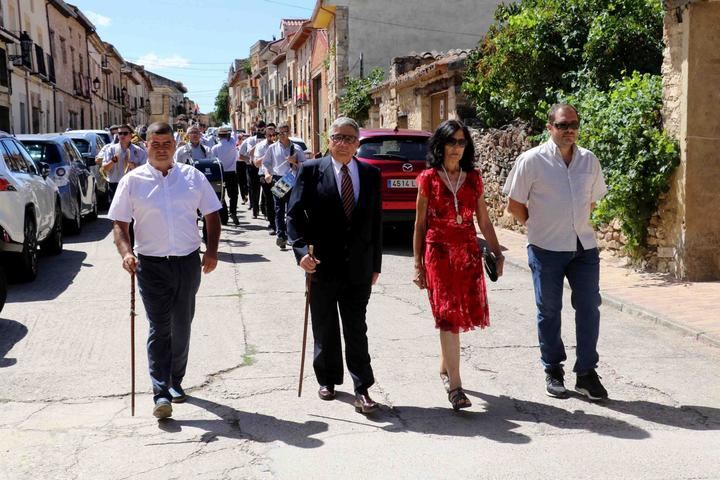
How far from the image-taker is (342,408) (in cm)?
495

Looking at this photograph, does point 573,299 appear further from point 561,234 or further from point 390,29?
point 390,29

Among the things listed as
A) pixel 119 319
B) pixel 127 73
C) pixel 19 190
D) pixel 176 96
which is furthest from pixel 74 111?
pixel 176 96

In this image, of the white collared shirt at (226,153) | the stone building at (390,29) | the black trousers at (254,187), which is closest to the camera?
the white collared shirt at (226,153)

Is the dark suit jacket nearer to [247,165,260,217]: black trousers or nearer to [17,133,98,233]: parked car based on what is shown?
[17,133,98,233]: parked car

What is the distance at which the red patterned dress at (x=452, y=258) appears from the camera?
4863 millimetres

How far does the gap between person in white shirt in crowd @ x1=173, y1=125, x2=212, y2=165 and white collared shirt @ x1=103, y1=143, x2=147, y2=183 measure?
69 centimetres

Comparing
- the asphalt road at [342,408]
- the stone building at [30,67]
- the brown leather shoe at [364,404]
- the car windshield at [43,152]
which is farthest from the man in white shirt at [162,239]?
the stone building at [30,67]

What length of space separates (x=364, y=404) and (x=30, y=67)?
26852mm

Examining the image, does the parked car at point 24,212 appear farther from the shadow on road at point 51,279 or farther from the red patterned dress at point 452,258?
the red patterned dress at point 452,258

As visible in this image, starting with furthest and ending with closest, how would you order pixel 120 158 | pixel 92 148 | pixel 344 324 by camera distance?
pixel 92 148, pixel 120 158, pixel 344 324

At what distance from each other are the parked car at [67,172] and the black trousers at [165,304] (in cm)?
855

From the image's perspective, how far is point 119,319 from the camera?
7.46m

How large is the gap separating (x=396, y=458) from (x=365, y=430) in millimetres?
453

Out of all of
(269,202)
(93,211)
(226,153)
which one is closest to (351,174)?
(269,202)
